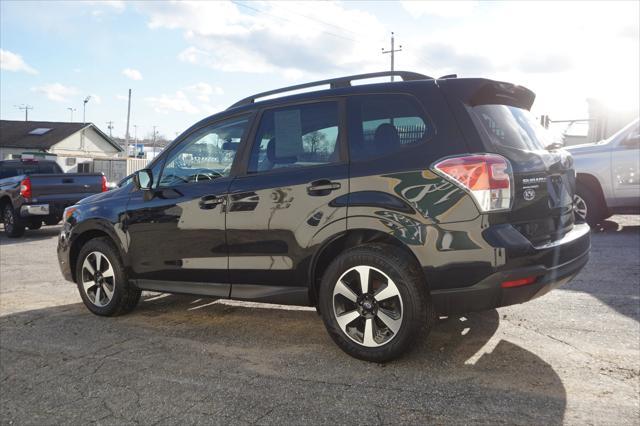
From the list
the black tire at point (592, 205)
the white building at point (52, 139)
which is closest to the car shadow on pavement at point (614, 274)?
the black tire at point (592, 205)

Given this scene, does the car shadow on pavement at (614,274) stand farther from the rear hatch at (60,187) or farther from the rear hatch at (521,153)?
the rear hatch at (60,187)

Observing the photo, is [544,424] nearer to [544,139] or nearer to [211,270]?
[544,139]

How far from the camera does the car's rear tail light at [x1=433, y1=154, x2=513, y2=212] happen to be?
3.19 meters

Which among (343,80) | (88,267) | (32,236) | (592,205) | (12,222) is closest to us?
(343,80)

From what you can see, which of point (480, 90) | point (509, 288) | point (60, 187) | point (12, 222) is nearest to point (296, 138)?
point (480, 90)

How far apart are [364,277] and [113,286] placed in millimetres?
2665

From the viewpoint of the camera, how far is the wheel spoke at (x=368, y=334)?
3520 millimetres

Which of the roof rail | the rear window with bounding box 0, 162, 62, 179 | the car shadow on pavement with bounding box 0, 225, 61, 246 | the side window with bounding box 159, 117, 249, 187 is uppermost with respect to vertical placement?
the rear window with bounding box 0, 162, 62, 179

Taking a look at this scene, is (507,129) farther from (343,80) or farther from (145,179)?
(145,179)

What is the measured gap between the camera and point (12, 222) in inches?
459

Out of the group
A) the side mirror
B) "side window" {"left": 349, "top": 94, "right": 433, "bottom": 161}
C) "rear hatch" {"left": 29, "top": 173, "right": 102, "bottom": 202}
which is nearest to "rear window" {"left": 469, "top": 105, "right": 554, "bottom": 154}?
"side window" {"left": 349, "top": 94, "right": 433, "bottom": 161}

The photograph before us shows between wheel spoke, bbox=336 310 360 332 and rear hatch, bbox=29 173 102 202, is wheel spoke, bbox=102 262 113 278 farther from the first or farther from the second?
rear hatch, bbox=29 173 102 202

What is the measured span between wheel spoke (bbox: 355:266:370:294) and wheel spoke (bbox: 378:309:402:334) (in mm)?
166

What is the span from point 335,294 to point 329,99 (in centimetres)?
141
